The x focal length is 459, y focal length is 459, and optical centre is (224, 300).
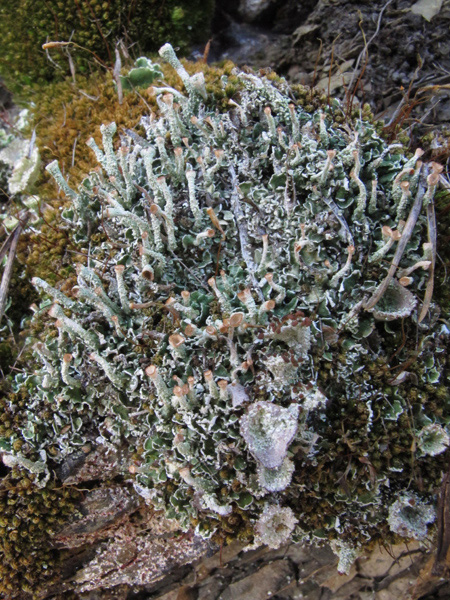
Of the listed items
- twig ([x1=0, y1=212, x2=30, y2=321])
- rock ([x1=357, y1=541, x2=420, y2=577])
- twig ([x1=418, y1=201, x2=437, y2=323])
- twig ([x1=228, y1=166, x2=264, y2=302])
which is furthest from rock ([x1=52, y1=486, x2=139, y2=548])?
twig ([x1=418, y1=201, x2=437, y2=323])

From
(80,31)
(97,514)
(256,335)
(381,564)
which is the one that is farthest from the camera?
(80,31)

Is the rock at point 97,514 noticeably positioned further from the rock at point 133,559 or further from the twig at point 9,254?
the twig at point 9,254

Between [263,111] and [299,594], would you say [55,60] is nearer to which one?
[263,111]

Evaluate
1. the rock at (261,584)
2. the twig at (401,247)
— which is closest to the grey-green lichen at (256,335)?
the twig at (401,247)

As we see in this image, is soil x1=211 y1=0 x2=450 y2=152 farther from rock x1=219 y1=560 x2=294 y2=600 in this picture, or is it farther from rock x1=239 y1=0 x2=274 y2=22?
rock x1=219 y1=560 x2=294 y2=600

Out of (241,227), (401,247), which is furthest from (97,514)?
(401,247)

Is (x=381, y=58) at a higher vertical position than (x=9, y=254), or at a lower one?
higher

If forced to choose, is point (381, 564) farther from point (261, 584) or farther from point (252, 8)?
point (252, 8)

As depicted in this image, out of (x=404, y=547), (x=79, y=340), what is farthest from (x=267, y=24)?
(x=404, y=547)

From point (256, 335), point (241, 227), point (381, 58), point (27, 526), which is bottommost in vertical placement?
point (27, 526)
